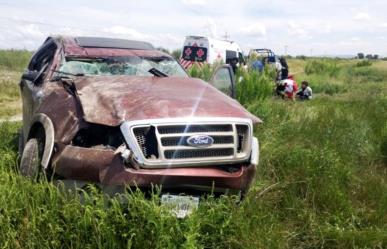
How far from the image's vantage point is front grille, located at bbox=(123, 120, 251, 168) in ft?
11.3

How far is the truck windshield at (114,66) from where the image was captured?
204 inches

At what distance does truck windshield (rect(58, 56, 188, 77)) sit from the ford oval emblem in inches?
78.1

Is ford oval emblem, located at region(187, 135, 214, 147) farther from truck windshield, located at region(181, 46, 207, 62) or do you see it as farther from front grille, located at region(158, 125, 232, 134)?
truck windshield, located at region(181, 46, 207, 62)

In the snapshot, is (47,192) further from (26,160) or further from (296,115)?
(296,115)

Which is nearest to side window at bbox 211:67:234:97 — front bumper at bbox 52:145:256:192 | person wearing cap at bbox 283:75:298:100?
front bumper at bbox 52:145:256:192

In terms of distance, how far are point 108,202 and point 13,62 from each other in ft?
104

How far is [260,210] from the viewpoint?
3.98 metres

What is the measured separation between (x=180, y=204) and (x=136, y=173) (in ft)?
1.35

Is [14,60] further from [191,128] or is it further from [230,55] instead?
[191,128]

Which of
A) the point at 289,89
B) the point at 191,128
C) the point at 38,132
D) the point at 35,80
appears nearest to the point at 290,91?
the point at 289,89

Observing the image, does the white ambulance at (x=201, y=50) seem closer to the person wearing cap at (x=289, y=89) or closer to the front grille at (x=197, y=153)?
the person wearing cap at (x=289, y=89)

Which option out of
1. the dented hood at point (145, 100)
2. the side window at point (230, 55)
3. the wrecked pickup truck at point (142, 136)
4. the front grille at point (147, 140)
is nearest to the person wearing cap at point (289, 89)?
the side window at point (230, 55)

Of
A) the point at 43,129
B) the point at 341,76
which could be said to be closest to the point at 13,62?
the point at 341,76

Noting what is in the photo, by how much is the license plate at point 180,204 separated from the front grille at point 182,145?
0.79ft
